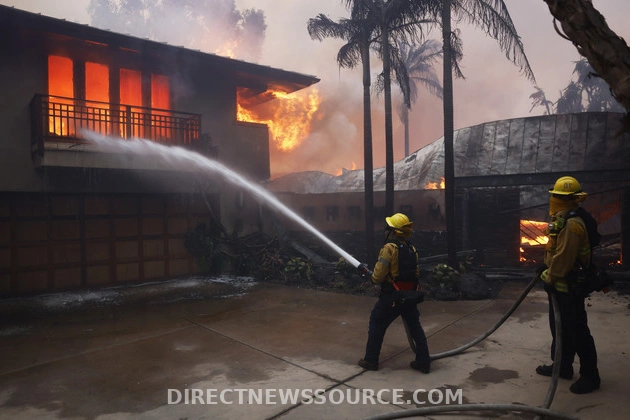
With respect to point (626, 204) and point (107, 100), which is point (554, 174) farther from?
point (107, 100)

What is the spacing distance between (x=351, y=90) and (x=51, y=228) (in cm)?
3760

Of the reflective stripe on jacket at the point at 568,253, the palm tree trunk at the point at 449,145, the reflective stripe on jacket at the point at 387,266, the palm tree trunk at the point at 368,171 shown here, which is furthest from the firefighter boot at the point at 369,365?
the palm tree trunk at the point at 368,171

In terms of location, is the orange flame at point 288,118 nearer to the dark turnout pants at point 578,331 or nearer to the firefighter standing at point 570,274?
the firefighter standing at point 570,274

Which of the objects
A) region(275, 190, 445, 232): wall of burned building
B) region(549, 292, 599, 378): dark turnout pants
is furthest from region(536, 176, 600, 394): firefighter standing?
region(275, 190, 445, 232): wall of burned building

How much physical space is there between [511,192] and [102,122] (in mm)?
10829

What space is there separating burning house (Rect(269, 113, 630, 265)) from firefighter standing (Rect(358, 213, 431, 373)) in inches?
247

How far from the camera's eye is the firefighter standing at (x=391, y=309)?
→ 4.51 metres

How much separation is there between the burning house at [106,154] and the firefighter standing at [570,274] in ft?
27.6

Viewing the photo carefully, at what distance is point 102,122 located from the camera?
405 inches

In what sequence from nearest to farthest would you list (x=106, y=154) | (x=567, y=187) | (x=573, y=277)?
1. (x=573, y=277)
2. (x=567, y=187)
3. (x=106, y=154)

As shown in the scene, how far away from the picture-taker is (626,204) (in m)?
9.31

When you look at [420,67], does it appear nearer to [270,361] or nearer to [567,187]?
[567,187]

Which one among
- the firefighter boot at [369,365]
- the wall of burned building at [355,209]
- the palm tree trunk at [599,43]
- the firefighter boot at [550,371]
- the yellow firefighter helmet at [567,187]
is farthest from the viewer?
the wall of burned building at [355,209]

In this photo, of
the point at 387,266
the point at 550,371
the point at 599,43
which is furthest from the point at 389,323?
the point at 599,43
